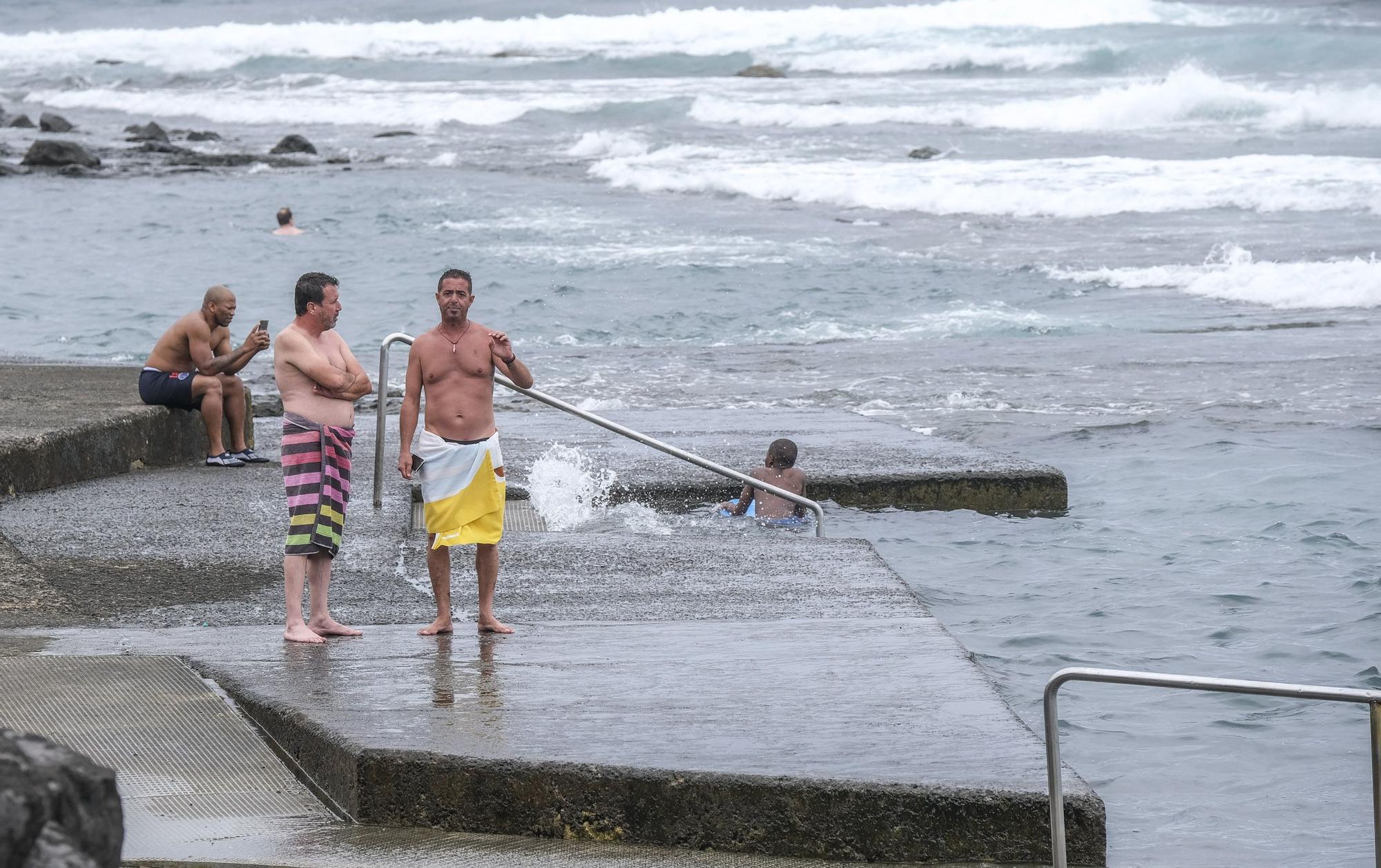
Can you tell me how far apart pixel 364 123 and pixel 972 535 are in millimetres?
42274

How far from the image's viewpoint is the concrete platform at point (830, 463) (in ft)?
31.9

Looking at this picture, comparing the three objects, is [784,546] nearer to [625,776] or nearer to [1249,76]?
[625,776]

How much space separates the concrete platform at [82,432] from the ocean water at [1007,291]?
236 cm

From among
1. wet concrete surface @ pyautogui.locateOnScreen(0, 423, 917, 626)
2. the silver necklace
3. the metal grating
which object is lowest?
wet concrete surface @ pyautogui.locateOnScreen(0, 423, 917, 626)

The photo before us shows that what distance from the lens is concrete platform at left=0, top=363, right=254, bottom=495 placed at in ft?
28.7

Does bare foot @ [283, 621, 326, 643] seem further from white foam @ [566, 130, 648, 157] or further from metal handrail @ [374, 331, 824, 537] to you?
white foam @ [566, 130, 648, 157]

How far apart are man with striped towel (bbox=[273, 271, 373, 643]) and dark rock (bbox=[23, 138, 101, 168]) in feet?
99.0

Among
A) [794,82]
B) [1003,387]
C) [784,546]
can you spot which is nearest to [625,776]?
[784,546]

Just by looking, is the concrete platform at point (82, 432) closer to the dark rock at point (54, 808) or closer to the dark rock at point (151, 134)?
the dark rock at point (54, 808)

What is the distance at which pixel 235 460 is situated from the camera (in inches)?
390

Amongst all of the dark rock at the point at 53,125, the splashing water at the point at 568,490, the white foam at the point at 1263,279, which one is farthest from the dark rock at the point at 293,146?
the splashing water at the point at 568,490

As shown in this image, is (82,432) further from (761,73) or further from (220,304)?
(761,73)

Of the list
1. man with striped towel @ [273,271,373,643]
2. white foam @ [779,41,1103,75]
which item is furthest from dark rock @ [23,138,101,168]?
white foam @ [779,41,1103,75]

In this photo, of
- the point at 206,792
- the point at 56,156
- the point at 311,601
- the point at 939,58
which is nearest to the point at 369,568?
the point at 311,601
